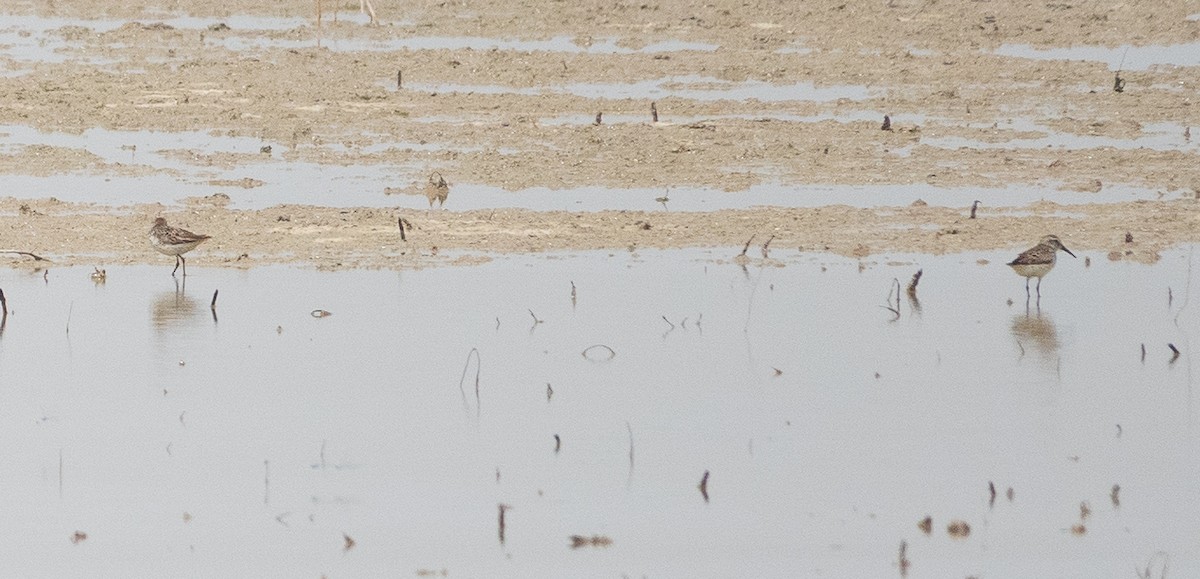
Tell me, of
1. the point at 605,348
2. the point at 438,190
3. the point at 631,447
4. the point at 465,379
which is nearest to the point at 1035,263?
the point at 605,348

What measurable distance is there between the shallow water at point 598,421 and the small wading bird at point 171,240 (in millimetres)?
170

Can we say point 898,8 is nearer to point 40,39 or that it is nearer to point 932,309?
point 40,39

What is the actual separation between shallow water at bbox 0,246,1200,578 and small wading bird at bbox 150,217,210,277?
0.17m

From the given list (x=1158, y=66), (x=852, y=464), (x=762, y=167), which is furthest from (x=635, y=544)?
(x=1158, y=66)

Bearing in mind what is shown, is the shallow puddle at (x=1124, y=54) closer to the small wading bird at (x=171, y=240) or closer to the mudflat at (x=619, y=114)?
the mudflat at (x=619, y=114)

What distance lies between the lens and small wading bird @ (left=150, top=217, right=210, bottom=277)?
1216cm

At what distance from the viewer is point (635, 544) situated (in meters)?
7.15

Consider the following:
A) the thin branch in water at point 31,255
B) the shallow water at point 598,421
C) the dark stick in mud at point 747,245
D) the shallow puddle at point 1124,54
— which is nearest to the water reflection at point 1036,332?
the shallow water at point 598,421

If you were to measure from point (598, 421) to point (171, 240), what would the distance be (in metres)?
4.26

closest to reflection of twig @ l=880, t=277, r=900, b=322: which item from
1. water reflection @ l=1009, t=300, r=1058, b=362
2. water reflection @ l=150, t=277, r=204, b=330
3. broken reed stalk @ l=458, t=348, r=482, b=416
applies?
water reflection @ l=1009, t=300, r=1058, b=362

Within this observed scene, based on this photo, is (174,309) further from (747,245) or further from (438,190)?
(438,190)

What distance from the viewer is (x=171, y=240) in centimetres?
1216

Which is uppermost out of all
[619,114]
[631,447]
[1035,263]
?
[619,114]

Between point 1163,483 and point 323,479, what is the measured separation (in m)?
3.08
